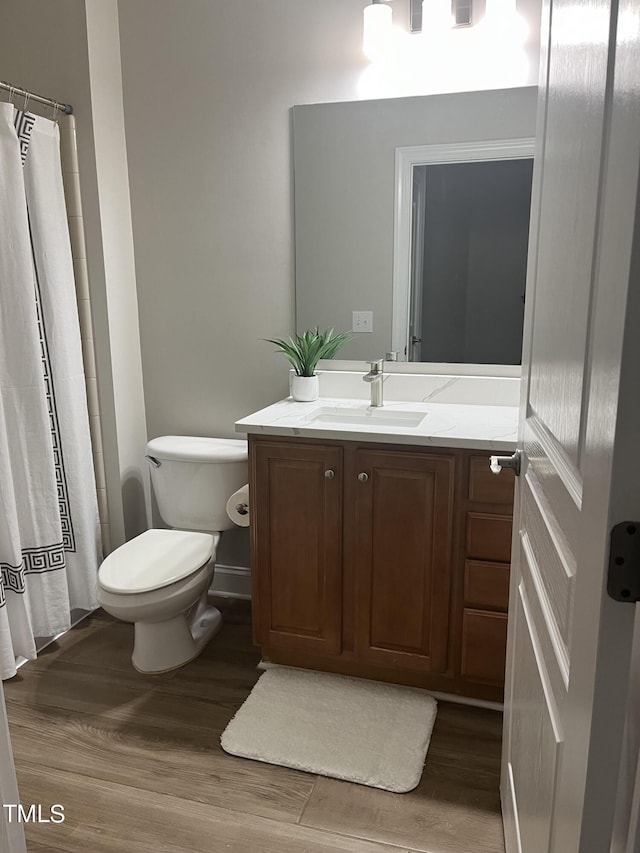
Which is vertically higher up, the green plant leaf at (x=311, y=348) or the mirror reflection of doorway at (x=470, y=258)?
the mirror reflection of doorway at (x=470, y=258)

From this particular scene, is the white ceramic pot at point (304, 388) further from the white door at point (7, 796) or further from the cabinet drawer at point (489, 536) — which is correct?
the white door at point (7, 796)

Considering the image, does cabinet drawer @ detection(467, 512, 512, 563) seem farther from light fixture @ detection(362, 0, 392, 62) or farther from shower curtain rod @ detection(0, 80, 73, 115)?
shower curtain rod @ detection(0, 80, 73, 115)

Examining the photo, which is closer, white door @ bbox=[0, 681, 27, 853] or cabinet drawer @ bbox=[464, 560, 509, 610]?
white door @ bbox=[0, 681, 27, 853]

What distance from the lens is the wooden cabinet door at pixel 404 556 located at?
2.04m

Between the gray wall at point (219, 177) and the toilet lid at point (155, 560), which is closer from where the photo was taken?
the toilet lid at point (155, 560)

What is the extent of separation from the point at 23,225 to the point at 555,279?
1.86 m

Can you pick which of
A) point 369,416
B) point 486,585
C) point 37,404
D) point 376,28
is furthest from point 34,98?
point 486,585

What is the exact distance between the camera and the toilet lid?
2195mm

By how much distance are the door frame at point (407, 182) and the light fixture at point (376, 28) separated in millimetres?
343

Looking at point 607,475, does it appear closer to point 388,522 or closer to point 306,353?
point 388,522

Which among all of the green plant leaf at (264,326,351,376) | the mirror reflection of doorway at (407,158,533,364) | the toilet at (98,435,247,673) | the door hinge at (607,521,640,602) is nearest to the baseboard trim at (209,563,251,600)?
the toilet at (98,435,247,673)

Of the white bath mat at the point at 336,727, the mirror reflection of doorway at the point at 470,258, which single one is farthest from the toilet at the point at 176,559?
the mirror reflection of doorway at the point at 470,258

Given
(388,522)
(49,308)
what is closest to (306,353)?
(388,522)

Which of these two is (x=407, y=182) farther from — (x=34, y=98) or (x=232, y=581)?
(x=232, y=581)
